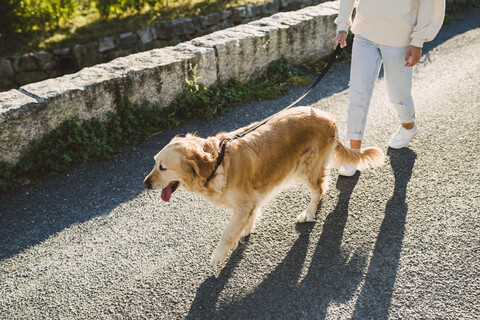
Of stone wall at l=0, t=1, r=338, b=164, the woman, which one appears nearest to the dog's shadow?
the woman

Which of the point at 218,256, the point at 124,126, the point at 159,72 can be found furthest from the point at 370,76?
the point at 124,126

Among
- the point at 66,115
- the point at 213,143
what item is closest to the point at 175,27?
the point at 66,115

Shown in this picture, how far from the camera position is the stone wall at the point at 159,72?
14.8 feet

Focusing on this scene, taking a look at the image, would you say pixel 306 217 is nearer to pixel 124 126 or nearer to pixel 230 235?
pixel 230 235

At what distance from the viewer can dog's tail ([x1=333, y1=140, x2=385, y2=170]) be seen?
3881 millimetres

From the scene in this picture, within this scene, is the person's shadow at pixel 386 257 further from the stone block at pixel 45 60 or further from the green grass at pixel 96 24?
the stone block at pixel 45 60

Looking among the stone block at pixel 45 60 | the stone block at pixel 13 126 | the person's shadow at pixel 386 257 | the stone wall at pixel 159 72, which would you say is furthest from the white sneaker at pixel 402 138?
the stone block at pixel 45 60

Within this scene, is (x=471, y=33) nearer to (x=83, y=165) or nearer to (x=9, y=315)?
(x=83, y=165)

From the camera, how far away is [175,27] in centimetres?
917

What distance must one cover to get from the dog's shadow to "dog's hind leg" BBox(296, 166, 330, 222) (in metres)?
0.25

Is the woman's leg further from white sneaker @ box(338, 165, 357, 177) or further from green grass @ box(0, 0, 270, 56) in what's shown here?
green grass @ box(0, 0, 270, 56)

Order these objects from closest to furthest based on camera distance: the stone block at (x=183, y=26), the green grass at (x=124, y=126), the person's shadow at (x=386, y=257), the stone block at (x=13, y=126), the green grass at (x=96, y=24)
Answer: the person's shadow at (x=386, y=257)
the stone block at (x=13, y=126)
the green grass at (x=124, y=126)
the green grass at (x=96, y=24)
the stone block at (x=183, y=26)

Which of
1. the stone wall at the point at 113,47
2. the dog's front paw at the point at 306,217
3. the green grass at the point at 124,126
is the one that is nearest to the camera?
the dog's front paw at the point at 306,217

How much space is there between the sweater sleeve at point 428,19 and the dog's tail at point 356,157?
119cm
